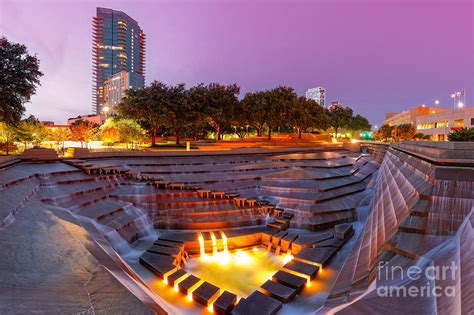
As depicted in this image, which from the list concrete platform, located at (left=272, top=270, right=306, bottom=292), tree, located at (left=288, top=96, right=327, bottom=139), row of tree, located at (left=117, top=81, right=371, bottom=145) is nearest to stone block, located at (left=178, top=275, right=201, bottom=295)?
concrete platform, located at (left=272, top=270, right=306, bottom=292)

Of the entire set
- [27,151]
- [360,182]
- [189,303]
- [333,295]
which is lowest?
[189,303]

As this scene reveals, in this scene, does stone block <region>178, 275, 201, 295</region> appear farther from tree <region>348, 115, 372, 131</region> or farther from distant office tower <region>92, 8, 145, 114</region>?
distant office tower <region>92, 8, 145, 114</region>

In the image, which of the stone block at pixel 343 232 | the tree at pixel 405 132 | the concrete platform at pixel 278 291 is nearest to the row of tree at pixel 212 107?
the tree at pixel 405 132

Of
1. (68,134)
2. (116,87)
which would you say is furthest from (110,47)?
(68,134)

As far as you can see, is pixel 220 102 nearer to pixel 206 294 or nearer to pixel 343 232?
pixel 343 232

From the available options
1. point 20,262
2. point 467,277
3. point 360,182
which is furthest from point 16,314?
point 360,182

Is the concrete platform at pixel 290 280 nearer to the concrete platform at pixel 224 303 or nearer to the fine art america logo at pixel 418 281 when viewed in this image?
the concrete platform at pixel 224 303

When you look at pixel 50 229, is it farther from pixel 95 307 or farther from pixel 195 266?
pixel 195 266

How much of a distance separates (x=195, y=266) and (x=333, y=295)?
5494 mm

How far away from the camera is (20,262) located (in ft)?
16.6

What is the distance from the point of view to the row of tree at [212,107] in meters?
32.8

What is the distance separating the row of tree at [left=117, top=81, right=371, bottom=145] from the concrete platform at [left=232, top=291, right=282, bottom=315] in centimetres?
2739

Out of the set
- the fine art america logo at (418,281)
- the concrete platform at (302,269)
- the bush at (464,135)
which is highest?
the bush at (464,135)

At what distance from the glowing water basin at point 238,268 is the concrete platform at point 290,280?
71cm
